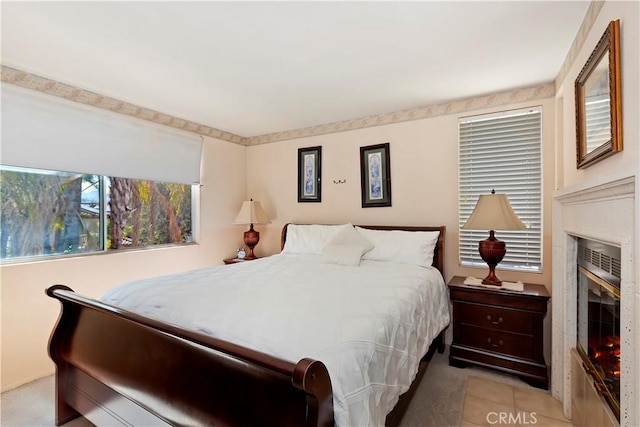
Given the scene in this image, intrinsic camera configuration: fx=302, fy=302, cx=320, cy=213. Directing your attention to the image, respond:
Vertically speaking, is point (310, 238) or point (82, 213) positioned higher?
point (82, 213)

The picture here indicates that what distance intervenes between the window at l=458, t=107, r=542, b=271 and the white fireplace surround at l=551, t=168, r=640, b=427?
0.59 m

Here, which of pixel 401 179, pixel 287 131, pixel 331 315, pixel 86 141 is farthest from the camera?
pixel 287 131

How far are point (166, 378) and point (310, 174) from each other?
2910 mm

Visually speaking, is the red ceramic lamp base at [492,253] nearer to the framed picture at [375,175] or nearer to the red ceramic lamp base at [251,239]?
the framed picture at [375,175]

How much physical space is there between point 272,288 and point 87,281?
1.98 meters

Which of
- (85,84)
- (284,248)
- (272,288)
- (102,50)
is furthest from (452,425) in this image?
(85,84)

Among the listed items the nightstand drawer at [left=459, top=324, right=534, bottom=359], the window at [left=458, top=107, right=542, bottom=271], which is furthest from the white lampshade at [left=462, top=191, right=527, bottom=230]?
the nightstand drawer at [left=459, top=324, right=534, bottom=359]

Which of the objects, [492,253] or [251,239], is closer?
[492,253]

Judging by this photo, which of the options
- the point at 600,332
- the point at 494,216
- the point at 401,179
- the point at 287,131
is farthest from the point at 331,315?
the point at 287,131

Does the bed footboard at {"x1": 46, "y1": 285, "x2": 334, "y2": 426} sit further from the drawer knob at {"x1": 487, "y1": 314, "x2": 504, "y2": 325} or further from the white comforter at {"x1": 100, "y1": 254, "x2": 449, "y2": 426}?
the drawer knob at {"x1": 487, "y1": 314, "x2": 504, "y2": 325}

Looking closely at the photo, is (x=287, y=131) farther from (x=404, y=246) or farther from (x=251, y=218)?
(x=404, y=246)

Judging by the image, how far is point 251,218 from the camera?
3924mm

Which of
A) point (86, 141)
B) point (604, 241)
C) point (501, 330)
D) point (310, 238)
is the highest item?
point (86, 141)

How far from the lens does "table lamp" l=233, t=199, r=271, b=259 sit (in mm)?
3938
